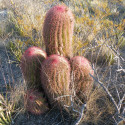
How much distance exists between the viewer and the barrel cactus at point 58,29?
203 centimetres

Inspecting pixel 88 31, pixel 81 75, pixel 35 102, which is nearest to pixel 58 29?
pixel 81 75

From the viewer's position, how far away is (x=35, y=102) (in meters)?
2.00

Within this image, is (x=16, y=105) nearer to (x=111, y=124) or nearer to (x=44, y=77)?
(x=44, y=77)

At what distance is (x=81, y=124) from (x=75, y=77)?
0.59 metres

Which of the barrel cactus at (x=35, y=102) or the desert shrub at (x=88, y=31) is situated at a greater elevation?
the desert shrub at (x=88, y=31)

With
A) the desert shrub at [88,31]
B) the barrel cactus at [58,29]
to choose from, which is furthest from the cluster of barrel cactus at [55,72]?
the desert shrub at [88,31]

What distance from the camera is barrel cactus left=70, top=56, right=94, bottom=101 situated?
2018 millimetres

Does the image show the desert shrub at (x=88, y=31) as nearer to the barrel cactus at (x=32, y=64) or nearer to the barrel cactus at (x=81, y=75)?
the barrel cactus at (x=81, y=75)

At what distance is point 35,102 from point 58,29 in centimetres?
98

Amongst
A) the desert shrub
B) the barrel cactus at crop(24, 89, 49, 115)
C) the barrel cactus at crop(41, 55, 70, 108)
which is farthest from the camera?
the desert shrub

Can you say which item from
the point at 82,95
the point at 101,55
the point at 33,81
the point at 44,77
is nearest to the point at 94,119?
the point at 82,95

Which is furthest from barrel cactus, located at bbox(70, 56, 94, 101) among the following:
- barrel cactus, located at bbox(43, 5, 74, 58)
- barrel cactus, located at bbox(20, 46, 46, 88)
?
barrel cactus, located at bbox(20, 46, 46, 88)

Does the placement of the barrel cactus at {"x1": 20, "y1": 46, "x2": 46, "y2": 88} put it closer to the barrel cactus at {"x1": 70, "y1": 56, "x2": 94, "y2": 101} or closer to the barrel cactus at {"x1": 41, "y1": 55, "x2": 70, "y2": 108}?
the barrel cactus at {"x1": 41, "y1": 55, "x2": 70, "y2": 108}

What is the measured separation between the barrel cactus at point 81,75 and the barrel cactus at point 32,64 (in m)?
0.44
